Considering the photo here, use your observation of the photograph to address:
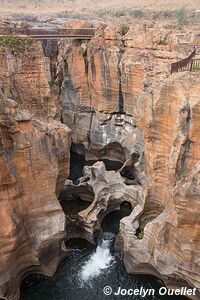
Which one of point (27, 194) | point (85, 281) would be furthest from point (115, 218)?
point (27, 194)

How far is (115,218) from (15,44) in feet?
53.8

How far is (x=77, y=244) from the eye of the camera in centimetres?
2181

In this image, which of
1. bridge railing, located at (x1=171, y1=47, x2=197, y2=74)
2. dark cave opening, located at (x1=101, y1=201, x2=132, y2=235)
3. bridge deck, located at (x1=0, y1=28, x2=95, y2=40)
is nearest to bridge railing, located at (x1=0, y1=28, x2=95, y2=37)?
bridge deck, located at (x1=0, y1=28, x2=95, y2=40)

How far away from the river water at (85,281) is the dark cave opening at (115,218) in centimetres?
298

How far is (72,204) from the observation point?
25.8 meters

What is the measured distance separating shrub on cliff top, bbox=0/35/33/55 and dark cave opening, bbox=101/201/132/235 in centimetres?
1500

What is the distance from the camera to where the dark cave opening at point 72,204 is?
24844 mm

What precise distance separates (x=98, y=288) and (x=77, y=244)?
3.86 m

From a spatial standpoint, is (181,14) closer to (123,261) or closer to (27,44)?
(27,44)

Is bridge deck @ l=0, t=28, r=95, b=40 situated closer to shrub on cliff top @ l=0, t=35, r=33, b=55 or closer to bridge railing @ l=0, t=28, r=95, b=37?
bridge railing @ l=0, t=28, r=95, b=37

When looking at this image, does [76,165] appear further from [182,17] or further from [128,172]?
[182,17]

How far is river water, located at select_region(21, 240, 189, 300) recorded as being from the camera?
711 inches

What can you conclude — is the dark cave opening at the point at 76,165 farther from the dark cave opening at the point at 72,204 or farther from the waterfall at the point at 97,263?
the waterfall at the point at 97,263

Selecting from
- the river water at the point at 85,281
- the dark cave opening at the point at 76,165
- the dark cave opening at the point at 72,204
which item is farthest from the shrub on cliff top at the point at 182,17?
the river water at the point at 85,281
